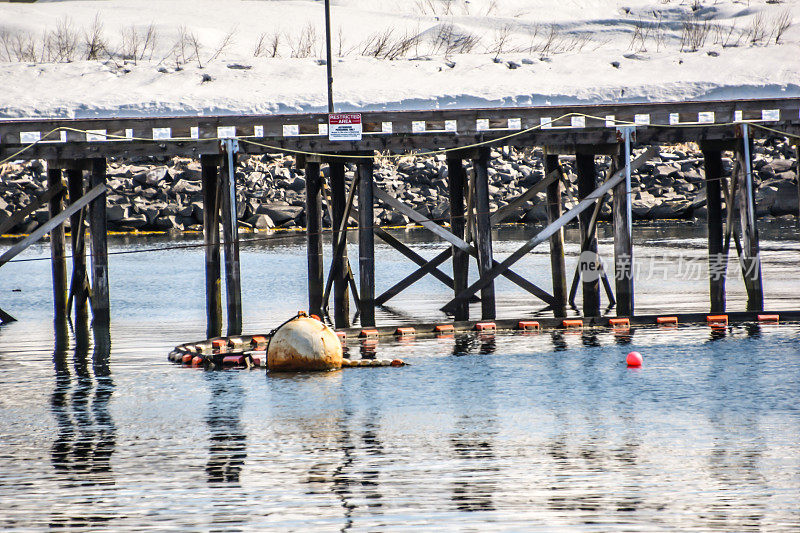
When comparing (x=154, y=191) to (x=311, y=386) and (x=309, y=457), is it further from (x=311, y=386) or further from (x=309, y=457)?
(x=309, y=457)

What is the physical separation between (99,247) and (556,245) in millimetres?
9701

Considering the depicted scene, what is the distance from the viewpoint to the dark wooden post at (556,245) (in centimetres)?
2430

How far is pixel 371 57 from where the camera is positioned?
7444 centimetres

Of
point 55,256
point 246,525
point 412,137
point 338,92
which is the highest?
point 338,92

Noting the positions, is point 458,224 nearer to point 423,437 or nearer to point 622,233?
point 622,233

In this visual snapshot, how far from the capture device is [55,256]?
24859 millimetres

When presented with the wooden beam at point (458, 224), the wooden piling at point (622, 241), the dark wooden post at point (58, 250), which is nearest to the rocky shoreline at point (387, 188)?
the wooden beam at point (458, 224)

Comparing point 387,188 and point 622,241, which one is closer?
point 622,241

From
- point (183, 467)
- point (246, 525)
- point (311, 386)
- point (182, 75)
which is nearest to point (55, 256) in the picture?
point (311, 386)

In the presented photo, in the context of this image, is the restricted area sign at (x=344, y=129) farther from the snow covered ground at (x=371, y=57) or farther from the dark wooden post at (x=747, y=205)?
the snow covered ground at (x=371, y=57)

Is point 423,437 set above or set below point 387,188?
below

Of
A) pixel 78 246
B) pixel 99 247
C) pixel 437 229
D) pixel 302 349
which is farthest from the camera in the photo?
pixel 78 246

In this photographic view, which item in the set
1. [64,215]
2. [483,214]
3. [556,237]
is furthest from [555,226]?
[64,215]

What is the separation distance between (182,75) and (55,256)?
150 feet
